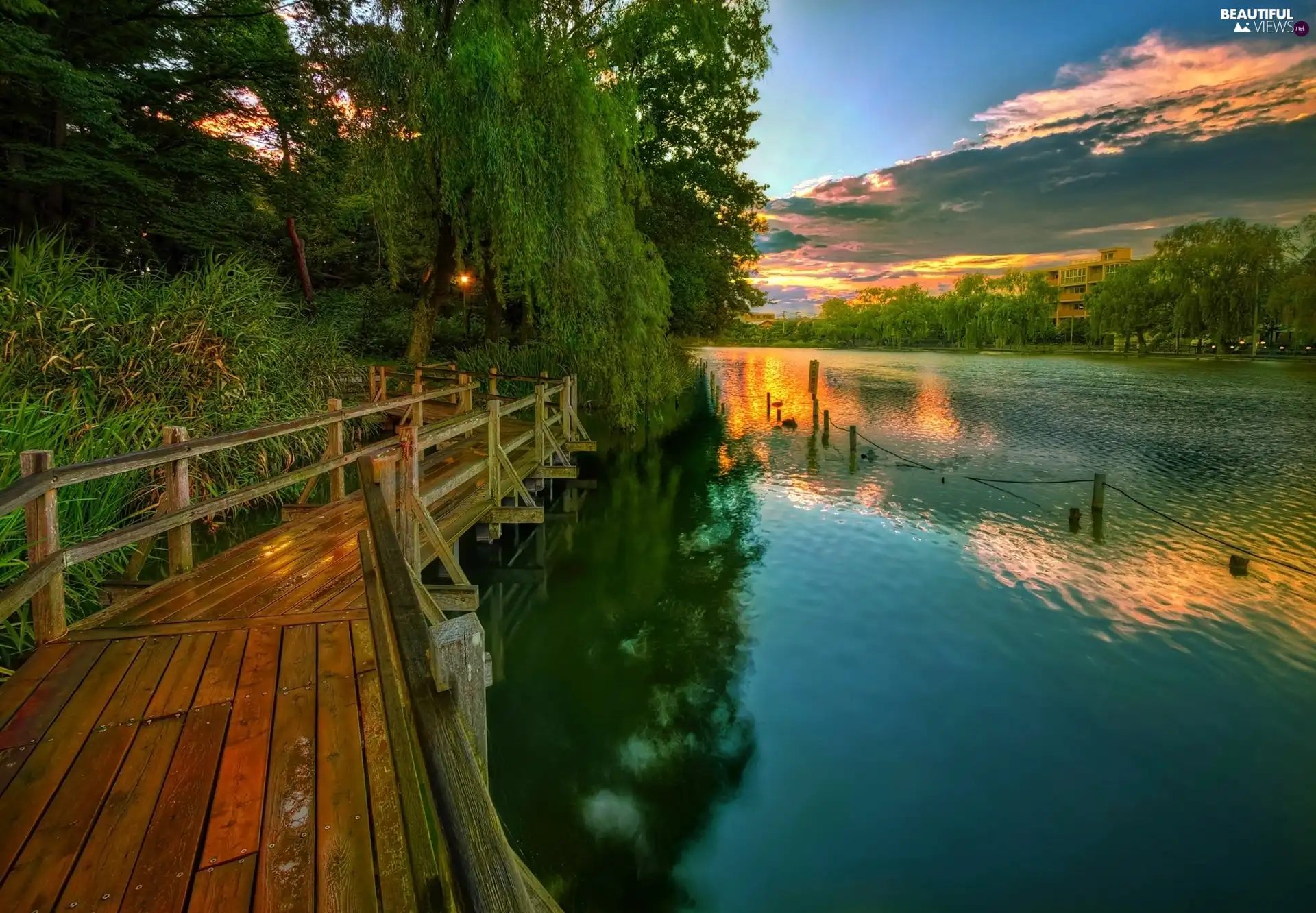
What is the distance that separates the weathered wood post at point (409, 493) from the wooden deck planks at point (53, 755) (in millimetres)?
1895

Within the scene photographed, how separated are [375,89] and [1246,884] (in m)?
14.7

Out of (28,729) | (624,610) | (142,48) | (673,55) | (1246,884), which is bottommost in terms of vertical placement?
(1246,884)

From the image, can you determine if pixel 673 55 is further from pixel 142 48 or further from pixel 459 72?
pixel 142 48

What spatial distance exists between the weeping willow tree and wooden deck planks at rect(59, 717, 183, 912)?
33.8ft

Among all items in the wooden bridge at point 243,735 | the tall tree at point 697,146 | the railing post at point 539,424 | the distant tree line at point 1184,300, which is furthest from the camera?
the distant tree line at point 1184,300

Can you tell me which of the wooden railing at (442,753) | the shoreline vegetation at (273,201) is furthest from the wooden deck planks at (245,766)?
the shoreline vegetation at (273,201)

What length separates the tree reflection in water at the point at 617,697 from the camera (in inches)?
176

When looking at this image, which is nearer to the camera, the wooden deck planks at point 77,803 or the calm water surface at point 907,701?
the wooden deck planks at point 77,803

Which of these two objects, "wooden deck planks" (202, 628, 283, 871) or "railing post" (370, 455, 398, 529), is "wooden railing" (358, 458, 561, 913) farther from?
"railing post" (370, 455, 398, 529)

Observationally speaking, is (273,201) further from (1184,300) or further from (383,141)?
(1184,300)

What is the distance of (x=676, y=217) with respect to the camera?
23.6m

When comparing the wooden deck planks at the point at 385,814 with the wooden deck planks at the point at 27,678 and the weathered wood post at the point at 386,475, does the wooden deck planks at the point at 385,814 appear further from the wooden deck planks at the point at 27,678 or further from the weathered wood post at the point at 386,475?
the wooden deck planks at the point at 27,678

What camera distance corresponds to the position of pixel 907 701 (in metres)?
6.40

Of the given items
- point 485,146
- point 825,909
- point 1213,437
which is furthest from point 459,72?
point 1213,437
